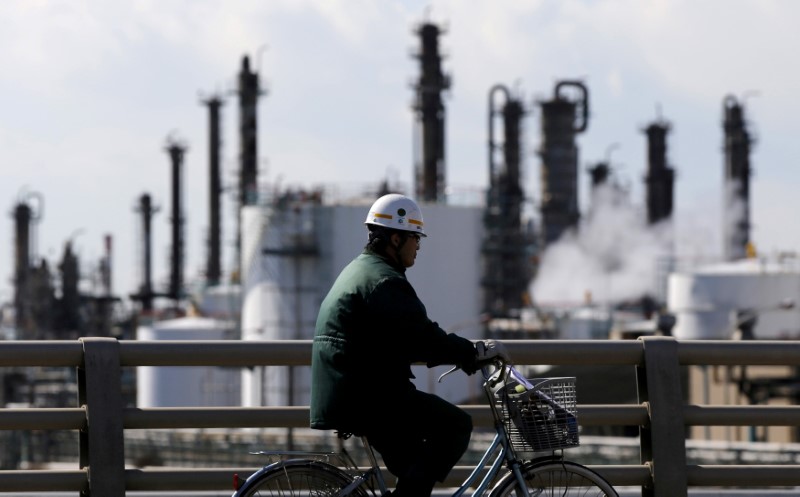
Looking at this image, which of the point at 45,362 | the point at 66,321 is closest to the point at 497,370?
the point at 45,362

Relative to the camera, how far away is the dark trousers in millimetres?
5523

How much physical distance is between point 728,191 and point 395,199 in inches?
2571

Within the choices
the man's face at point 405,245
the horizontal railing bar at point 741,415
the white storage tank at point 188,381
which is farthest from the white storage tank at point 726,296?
the man's face at point 405,245

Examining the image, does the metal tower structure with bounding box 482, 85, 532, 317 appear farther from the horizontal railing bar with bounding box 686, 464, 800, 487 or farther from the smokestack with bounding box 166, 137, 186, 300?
the horizontal railing bar with bounding box 686, 464, 800, 487

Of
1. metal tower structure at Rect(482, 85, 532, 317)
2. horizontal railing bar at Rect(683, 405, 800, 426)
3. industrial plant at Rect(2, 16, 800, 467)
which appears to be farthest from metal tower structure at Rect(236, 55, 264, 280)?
horizontal railing bar at Rect(683, 405, 800, 426)

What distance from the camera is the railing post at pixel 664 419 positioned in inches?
277

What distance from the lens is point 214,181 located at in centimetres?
6975

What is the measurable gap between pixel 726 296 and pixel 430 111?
600 inches

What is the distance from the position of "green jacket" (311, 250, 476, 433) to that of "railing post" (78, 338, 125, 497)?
1426 millimetres

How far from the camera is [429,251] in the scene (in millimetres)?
49844

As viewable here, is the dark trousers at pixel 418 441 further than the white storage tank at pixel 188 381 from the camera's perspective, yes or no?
No

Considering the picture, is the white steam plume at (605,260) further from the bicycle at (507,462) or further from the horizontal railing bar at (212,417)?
the bicycle at (507,462)

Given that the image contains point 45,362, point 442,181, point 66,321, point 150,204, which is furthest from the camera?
point 150,204

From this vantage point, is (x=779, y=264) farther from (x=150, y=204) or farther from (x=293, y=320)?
(x=150, y=204)
